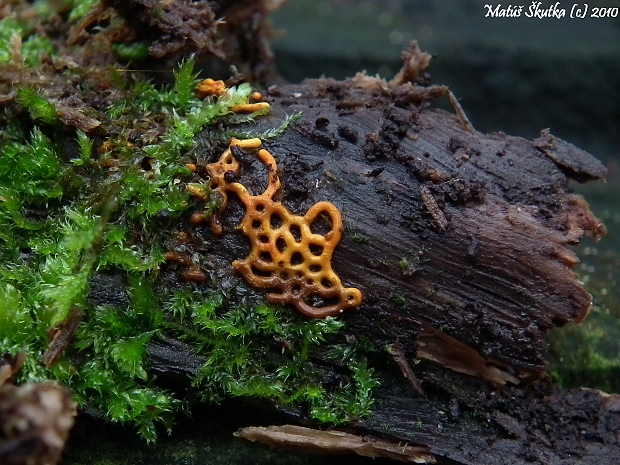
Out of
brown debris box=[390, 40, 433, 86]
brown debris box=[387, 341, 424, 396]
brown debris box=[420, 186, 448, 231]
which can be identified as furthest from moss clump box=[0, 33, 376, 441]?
brown debris box=[390, 40, 433, 86]

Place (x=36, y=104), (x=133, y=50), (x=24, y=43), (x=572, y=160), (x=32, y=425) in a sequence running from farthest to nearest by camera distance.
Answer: (x=24, y=43) → (x=133, y=50) → (x=572, y=160) → (x=36, y=104) → (x=32, y=425)

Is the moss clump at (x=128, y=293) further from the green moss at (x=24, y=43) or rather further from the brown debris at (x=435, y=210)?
the brown debris at (x=435, y=210)

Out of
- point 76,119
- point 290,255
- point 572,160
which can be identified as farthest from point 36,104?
point 572,160

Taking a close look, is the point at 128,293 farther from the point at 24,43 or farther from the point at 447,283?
the point at 24,43

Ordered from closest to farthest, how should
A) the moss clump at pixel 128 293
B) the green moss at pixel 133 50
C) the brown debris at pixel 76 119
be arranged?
1. the moss clump at pixel 128 293
2. the brown debris at pixel 76 119
3. the green moss at pixel 133 50

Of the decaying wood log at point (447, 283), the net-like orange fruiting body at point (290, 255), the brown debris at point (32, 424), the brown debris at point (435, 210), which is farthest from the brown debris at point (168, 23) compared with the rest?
the brown debris at point (32, 424)

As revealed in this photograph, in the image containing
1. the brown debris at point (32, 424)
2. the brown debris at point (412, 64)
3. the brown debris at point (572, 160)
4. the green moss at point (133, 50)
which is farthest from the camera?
the brown debris at point (412, 64)

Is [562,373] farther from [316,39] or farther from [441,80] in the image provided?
[316,39]
